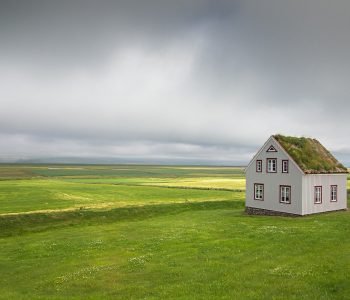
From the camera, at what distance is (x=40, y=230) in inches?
1843

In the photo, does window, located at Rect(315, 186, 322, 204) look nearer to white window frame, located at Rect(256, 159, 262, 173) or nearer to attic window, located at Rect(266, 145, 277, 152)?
attic window, located at Rect(266, 145, 277, 152)

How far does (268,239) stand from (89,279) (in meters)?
15.1

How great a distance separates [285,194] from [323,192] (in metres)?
5.51

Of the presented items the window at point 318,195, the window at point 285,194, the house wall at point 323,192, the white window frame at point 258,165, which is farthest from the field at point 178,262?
the white window frame at point 258,165

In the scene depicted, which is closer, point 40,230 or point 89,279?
point 89,279

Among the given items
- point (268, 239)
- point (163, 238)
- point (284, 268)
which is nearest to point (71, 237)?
point (163, 238)

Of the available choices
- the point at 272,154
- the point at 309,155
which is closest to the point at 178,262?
the point at 272,154

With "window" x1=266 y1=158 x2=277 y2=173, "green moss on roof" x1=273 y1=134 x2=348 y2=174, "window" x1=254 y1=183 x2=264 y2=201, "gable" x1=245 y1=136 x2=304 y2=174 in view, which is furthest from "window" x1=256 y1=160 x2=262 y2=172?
"green moss on roof" x1=273 y1=134 x2=348 y2=174

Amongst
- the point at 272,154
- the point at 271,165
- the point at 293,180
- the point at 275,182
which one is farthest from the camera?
the point at 272,154

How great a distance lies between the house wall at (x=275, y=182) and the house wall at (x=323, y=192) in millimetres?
934

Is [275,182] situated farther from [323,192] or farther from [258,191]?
[323,192]

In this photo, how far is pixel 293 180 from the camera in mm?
49250

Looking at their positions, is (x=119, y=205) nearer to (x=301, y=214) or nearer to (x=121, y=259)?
(x=301, y=214)

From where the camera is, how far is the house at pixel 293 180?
48.8 m
